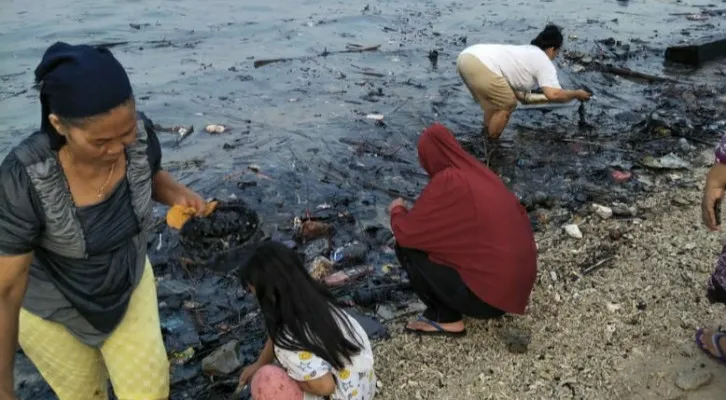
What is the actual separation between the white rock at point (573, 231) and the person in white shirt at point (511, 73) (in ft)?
7.24

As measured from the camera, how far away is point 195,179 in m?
6.93

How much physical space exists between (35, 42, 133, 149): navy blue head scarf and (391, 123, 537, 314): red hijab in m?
2.11

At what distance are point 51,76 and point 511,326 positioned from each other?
3.04 m

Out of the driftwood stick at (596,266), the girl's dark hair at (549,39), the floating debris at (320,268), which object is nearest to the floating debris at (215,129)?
the floating debris at (320,268)

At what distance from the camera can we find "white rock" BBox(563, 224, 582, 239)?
5070mm

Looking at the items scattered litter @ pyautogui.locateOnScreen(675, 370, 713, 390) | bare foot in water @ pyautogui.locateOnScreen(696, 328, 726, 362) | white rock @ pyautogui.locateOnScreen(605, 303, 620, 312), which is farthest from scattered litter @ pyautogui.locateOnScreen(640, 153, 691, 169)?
scattered litter @ pyautogui.locateOnScreen(675, 370, 713, 390)

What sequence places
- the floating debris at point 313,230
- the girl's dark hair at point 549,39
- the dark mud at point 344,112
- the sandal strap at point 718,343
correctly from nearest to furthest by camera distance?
the sandal strap at point 718,343, the dark mud at point 344,112, the floating debris at point 313,230, the girl's dark hair at point 549,39

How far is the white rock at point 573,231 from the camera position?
200 inches

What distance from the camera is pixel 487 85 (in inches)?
286

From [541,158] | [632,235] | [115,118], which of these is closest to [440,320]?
[632,235]

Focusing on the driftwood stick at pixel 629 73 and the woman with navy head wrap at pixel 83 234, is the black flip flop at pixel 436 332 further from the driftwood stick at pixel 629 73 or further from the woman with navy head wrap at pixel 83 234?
the driftwood stick at pixel 629 73

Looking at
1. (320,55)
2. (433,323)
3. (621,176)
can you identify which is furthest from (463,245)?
(320,55)

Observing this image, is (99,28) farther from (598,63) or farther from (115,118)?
(115,118)

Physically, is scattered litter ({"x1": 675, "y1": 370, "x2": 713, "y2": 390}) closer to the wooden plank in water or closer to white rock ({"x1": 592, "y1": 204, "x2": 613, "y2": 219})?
white rock ({"x1": 592, "y1": 204, "x2": 613, "y2": 219})
